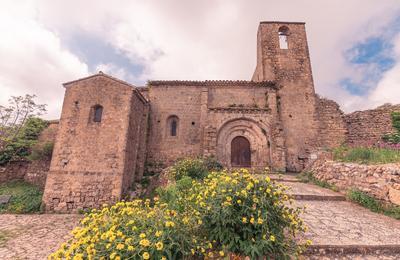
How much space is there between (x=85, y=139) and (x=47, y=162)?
4.70m

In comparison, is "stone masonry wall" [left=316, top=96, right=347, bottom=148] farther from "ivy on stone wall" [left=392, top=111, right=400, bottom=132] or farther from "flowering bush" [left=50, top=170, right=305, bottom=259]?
"flowering bush" [left=50, top=170, right=305, bottom=259]

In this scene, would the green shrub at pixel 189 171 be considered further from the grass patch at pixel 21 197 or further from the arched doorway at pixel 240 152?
the grass patch at pixel 21 197

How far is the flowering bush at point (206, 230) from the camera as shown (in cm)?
217

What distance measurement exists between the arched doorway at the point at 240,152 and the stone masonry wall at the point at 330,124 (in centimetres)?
551

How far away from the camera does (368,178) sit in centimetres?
564

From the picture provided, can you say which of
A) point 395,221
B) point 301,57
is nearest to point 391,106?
point 301,57

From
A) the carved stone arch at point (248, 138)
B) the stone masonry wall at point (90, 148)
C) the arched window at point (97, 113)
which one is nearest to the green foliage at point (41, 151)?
the stone masonry wall at point (90, 148)

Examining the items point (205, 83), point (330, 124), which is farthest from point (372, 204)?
point (205, 83)

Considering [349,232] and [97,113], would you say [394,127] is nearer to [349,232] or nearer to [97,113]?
[349,232]

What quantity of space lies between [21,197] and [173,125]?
9523 mm

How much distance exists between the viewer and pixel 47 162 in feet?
38.3

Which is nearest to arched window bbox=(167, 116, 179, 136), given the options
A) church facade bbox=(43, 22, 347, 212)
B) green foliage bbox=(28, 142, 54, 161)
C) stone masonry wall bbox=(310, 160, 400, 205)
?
church facade bbox=(43, 22, 347, 212)

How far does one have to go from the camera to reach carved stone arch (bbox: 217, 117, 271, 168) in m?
11.7

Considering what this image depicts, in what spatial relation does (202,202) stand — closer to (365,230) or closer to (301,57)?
(365,230)
